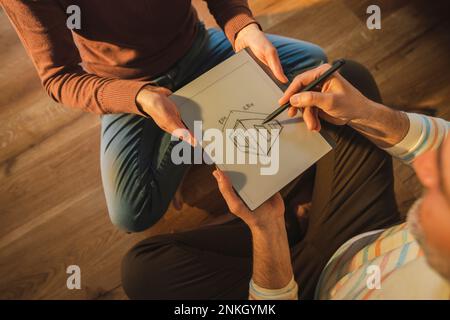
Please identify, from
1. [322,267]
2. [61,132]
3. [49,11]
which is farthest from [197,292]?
[61,132]

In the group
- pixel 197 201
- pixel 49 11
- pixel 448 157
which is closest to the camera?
pixel 448 157

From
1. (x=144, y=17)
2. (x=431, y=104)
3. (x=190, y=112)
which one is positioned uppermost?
(x=144, y=17)

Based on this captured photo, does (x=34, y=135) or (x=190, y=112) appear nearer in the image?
(x=190, y=112)

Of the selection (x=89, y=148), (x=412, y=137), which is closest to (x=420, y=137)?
(x=412, y=137)

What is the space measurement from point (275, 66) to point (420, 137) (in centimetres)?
33

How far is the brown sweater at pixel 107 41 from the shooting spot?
0.75 metres

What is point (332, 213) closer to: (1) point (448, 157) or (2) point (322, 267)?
(2) point (322, 267)

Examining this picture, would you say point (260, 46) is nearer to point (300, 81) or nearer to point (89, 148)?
point (300, 81)

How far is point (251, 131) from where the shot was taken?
2.42 ft

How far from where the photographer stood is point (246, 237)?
2.66 feet

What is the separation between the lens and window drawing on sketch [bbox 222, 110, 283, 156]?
2.37 feet

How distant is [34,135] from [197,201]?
61 centimetres

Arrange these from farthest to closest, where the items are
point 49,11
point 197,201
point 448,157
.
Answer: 1. point 197,201
2. point 49,11
3. point 448,157

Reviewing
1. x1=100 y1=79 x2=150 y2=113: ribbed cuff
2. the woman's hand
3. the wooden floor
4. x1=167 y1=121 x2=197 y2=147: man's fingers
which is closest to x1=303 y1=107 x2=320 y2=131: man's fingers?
the woman's hand
